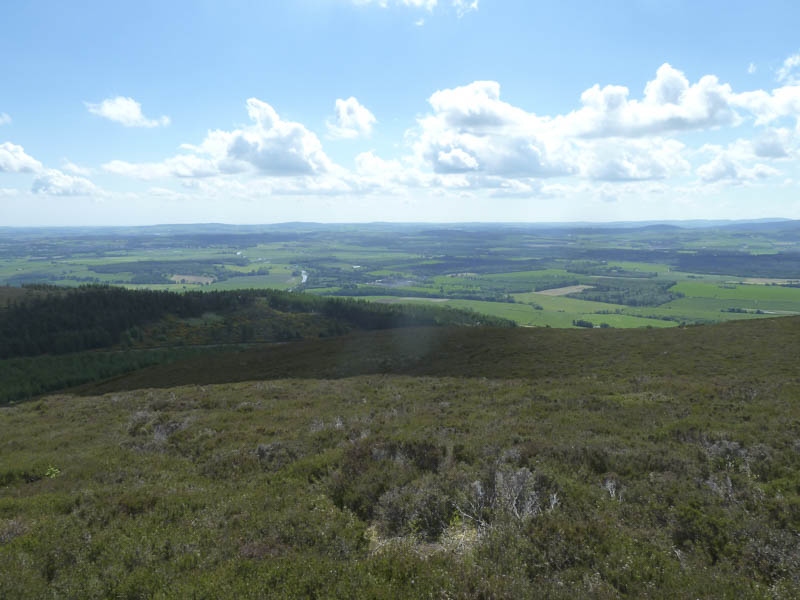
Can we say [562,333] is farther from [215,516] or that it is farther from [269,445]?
[215,516]

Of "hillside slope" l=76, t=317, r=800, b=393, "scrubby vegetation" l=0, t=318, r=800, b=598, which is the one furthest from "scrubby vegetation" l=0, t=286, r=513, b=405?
"scrubby vegetation" l=0, t=318, r=800, b=598

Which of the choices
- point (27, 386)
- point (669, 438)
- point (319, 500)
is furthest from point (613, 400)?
point (27, 386)

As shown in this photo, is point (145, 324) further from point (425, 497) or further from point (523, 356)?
point (425, 497)

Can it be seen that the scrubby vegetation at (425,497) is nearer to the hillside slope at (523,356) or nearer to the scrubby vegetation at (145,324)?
the hillside slope at (523,356)

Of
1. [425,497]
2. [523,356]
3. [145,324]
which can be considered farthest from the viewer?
[145,324]

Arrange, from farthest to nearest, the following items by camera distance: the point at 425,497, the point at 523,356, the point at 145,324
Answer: the point at 145,324, the point at 523,356, the point at 425,497

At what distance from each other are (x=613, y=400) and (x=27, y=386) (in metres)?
73.5

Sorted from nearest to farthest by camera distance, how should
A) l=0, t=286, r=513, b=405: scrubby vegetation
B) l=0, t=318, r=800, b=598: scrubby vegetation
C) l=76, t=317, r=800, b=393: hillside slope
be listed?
l=0, t=318, r=800, b=598: scrubby vegetation
l=76, t=317, r=800, b=393: hillside slope
l=0, t=286, r=513, b=405: scrubby vegetation

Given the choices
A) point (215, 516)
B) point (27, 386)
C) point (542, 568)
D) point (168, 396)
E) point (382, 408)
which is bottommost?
point (27, 386)

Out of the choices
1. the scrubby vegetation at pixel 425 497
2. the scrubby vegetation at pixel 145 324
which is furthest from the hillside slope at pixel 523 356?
the scrubby vegetation at pixel 145 324

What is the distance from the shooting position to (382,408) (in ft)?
74.7

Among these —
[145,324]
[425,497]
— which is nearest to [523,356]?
[425,497]

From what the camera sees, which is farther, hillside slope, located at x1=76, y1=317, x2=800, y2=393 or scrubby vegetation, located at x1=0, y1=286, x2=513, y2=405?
scrubby vegetation, located at x1=0, y1=286, x2=513, y2=405

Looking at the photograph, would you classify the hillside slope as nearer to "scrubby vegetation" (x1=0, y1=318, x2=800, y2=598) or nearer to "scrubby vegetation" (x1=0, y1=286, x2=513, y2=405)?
"scrubby vegetation" (x1=0, y1=318, x2=800, y2=598)
